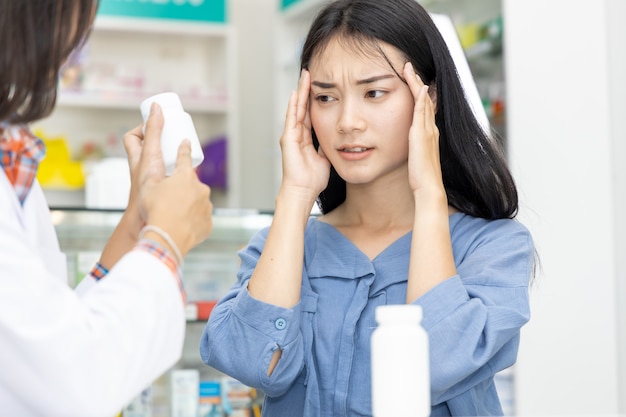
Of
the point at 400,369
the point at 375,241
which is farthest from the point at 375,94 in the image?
the point at 400,369

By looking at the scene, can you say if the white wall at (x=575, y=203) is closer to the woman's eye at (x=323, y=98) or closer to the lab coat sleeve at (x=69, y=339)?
the woman's eye at (x=323, y=98)

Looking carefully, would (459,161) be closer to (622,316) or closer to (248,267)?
(248,267)

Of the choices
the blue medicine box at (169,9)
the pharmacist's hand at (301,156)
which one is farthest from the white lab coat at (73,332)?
the blue medicine box at (169,9)

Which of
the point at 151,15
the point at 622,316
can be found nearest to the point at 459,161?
the point at 622,316

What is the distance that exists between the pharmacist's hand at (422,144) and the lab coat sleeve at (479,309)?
0.47 feet

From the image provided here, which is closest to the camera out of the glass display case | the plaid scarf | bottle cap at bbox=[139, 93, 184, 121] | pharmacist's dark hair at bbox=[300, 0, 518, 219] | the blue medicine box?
the plaid scarf

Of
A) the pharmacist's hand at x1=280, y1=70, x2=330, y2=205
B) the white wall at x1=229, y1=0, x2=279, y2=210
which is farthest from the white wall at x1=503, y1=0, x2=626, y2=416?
the white wall at x1=229, y1=0, x2=279, y2=210

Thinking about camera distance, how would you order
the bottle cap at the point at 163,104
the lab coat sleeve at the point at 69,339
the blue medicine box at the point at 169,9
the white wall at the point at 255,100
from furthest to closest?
the white wall at the point at 255,100 < the blue medicine box at the point at 169,9 < the bottle cap at the point at 163,104 < the lab coat sleeve at the point at 69,339

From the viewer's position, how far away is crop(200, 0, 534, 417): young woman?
4.97 ft

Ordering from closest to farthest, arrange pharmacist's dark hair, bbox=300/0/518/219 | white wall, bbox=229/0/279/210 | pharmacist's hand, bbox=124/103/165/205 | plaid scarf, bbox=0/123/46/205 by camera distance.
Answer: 1. plaid scarf, bbox=0/123/46/205
2. pharmacist's hand, bbox=124/103/165/205
3. pharmacist's dark hair, bbox=300/0/518/219
4. white wall, bbox=229/0/279/210

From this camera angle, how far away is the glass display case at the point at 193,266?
2.31 meters

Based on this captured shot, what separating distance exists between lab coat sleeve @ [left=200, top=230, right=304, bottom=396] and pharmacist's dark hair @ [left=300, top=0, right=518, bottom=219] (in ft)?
1.34

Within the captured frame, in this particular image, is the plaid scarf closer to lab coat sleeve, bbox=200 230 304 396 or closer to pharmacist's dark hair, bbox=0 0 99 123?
pharmacist's dark hair, bbox=0 0 99 123

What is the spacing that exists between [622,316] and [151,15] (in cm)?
340
